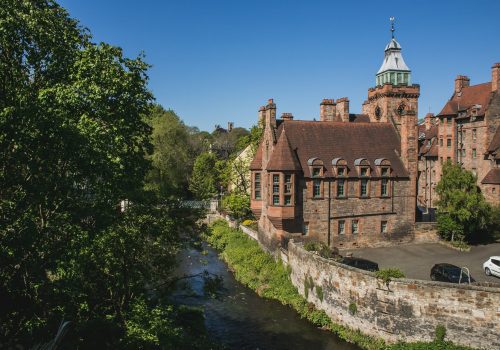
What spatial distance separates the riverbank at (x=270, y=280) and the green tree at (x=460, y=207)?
15819 mm

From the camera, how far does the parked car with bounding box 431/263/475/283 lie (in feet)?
82.6

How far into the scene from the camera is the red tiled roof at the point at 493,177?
130 ft

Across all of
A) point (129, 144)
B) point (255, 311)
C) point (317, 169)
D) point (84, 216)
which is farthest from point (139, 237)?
point (317, 169)

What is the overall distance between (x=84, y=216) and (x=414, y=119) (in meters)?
33.2

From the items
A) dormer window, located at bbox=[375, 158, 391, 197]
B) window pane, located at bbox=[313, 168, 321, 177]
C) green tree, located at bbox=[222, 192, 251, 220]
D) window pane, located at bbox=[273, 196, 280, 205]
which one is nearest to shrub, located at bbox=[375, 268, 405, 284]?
window pane, located at bbox=[273, 196, 280, 205]

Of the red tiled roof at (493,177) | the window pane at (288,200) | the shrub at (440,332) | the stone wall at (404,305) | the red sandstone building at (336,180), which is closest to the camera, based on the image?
the stone wall at (404,305)

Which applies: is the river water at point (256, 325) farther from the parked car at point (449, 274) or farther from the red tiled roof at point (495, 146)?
the red tiled roof at point (495, 146)

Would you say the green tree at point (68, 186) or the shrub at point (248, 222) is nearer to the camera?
the green tree at point (68, 186)

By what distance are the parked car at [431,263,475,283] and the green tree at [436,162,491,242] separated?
35.6 ft

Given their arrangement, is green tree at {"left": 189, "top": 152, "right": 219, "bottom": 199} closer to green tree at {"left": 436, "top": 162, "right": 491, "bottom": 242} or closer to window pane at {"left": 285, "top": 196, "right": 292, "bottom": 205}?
window pane at {"left": 285, "top": 196, "right": 292, "bottom": 205}

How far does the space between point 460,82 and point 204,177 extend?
38851 millimetres

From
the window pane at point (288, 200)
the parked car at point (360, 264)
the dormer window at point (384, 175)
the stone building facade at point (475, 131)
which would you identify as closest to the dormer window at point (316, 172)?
the window pane at point (288, 200)

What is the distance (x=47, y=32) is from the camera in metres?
13.6

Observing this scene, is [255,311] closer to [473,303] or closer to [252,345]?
[252,345]
